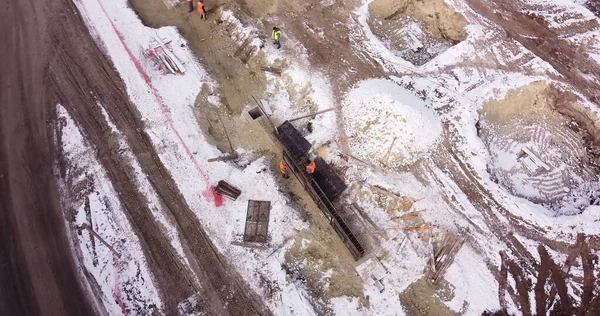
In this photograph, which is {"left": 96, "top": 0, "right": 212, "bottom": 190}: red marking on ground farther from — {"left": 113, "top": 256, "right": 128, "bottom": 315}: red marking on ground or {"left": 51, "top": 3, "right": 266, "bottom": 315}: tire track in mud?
{"left": 113, "top": 256, "right": 128, "bottom": 315}: red marking on ground

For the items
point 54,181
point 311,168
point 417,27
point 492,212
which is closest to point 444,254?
point 492,212

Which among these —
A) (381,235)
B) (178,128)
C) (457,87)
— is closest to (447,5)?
(457,87)

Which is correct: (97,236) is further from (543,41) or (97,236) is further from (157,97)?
(543,41)

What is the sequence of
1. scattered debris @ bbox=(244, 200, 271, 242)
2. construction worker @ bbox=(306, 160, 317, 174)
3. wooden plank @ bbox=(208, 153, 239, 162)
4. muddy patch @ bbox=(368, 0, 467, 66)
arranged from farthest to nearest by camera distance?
muddy patch @ bbox=(368, 0, 467, 66)
wooden plank @ bbox=(208, 153, 239, 162)
construction worker @ bbox=(306, 160, 317, 174)
scattered debris @ bbox=(244, 200, 271, 242)

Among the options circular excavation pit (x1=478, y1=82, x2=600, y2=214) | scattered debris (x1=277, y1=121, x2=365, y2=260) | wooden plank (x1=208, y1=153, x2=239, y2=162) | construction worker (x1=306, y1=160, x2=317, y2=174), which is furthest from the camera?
circular excavation pit (x1=478, y1=82, x2=600, y2=214)

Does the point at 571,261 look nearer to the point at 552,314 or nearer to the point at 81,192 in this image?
the point at 552,314

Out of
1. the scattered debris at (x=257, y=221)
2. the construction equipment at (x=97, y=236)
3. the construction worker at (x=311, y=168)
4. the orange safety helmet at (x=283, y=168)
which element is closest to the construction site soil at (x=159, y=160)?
the construction equipment at (x=97, y=236)

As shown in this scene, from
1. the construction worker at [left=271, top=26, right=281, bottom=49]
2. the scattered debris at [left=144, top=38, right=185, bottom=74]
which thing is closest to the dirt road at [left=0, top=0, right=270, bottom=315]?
the scattered debris at [left=144, top=38, right=185, bottom=74]

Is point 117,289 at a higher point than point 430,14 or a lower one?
lower
